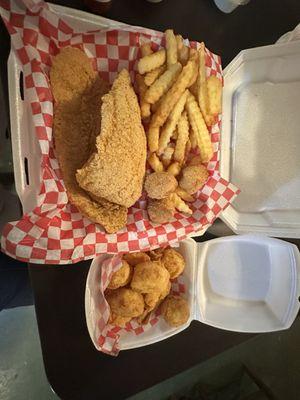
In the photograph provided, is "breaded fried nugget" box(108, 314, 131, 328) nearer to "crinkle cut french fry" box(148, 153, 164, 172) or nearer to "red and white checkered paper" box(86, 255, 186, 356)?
"red and white checkered paper" box(86, 255, 186, 356)

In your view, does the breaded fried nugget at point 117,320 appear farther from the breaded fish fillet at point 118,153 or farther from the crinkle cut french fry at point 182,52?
the crinkle cut french fry at point 182,52

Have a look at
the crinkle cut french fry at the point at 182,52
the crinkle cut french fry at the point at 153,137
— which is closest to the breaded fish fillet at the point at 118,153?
the crinkle cut french fry at the point at 153,137

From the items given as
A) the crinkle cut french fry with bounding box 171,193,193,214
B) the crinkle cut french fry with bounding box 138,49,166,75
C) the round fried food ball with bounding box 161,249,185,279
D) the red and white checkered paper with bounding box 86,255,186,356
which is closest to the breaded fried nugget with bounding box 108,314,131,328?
the red and white checkered paper with bounding box 86,255,186,356

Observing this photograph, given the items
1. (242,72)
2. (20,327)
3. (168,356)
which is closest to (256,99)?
(242,72)

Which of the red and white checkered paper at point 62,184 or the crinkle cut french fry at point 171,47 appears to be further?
the crinkle cut french fry at point 171,47

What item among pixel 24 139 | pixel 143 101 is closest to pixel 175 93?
pixel 143 101

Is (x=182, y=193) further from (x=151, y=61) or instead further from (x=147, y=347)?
(x=147, y=347)
